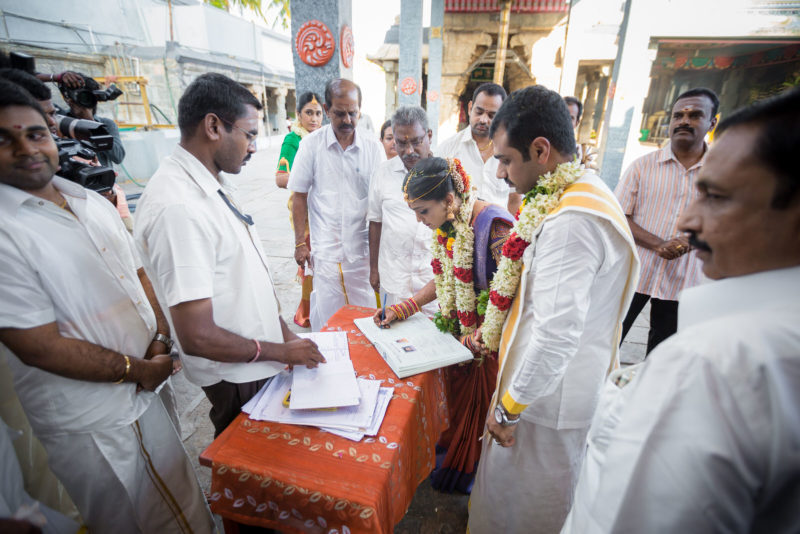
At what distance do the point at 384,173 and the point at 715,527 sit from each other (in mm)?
2587

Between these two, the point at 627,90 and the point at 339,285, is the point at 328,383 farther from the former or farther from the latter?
the point at 627,90

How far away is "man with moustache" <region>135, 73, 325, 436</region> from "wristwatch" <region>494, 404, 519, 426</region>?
30.2 inches

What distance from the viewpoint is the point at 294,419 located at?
128cm

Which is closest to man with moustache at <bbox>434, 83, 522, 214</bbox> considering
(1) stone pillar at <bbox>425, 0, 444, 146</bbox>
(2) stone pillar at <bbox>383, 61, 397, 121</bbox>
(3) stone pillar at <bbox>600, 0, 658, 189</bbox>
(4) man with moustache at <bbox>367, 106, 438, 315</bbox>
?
(4) man with moustache at <bbox>367, 106, 438, 315</bbox>

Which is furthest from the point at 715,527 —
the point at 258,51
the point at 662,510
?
the point at 258,51

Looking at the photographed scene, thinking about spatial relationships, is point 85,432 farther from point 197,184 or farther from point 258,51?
point 258,51

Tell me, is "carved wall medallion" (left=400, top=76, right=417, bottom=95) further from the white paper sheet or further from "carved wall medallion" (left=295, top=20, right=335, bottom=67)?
the white paper sheet

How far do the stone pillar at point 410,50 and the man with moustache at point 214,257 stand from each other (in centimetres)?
836

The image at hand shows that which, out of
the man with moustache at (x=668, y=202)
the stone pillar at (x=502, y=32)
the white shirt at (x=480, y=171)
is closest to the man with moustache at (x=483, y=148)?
the white shirt at (x=480, y=171)

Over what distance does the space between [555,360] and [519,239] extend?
545 mm

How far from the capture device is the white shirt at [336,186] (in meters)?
3.06

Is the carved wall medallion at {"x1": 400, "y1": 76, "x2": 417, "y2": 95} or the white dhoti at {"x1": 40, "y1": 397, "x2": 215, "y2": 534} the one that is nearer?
the white dhoti at {"x1": 40, "y1": 397, "x2": 215, "y2": 534}

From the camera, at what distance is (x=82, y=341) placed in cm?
127

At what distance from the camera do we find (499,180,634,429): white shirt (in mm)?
1222
